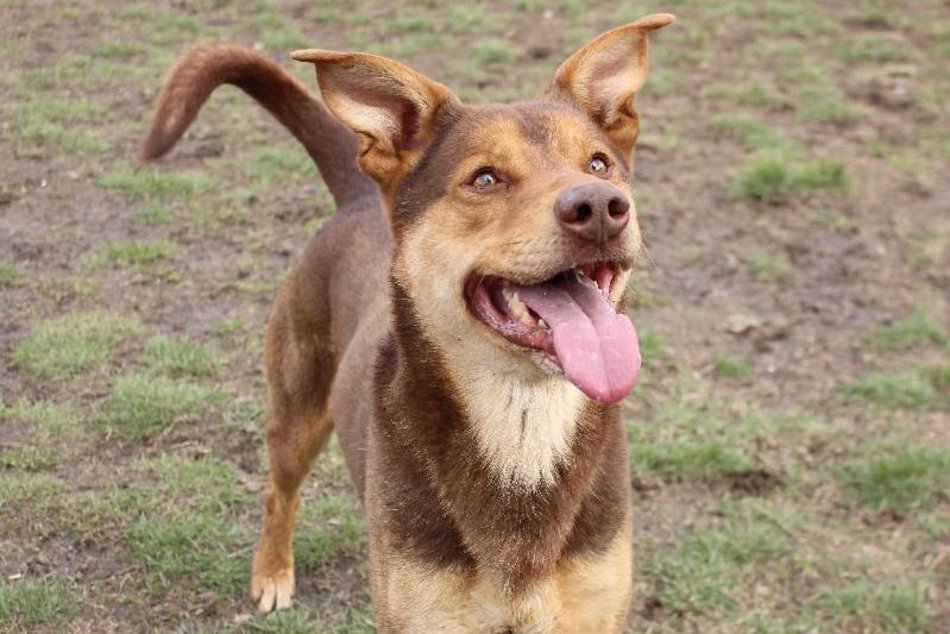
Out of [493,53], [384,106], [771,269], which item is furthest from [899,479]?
[493,53]

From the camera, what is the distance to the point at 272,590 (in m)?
4.71

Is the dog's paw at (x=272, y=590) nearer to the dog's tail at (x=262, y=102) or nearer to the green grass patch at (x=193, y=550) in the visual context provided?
the green grass patch at (x=193, y=550)

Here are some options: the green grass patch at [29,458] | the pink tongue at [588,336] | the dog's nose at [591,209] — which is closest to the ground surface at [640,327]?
the green grass patch at [29,458]

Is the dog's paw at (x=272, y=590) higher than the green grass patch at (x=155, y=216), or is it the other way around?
the green grass patch at (x=155, y=216)

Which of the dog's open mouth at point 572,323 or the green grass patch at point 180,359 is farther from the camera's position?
the green grass patch at point 180,359

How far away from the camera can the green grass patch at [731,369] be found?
6.16 meters

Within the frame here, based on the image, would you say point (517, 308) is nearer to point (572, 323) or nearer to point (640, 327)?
point (572, 323)

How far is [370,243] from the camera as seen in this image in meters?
4.25

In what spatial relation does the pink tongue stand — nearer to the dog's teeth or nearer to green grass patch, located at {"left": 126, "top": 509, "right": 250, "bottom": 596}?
the dog's teeth

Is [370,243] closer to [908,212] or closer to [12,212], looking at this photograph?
[12,212]

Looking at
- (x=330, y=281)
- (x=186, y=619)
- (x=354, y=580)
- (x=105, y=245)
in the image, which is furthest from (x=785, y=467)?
(x=105, y=245)

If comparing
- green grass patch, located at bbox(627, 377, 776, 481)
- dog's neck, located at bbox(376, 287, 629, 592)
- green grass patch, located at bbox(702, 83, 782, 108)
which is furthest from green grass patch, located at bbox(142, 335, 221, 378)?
green grass patch, located at bbox(702, 83, 782, 108)

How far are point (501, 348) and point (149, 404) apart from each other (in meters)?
2.91

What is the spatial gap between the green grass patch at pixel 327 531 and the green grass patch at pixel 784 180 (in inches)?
156
